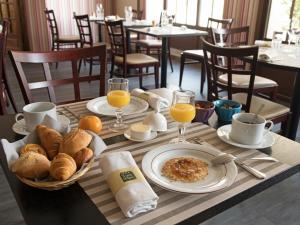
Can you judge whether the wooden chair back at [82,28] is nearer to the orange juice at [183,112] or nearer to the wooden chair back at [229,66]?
Result: the wooden chair back at [229,66]

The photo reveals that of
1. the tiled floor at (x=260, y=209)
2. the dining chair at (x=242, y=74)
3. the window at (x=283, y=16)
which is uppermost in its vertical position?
the window at (x=283, y=16)

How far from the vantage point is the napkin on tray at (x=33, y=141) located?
2.40ft

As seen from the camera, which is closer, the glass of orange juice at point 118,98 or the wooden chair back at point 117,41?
the glass of orange juice at point 118,98

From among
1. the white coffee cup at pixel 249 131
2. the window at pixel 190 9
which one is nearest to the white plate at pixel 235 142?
the white coffee cup at pixel 249 131

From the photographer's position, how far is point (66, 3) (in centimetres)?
620

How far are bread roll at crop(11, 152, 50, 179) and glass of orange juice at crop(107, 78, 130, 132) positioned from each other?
16.1 inches

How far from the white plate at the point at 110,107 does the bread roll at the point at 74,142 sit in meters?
0.41

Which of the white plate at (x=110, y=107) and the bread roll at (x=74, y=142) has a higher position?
the bread roll at (x=74, y=142)

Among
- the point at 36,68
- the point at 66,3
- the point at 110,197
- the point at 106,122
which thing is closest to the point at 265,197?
the point at 106,122

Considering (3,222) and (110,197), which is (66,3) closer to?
(3,222)

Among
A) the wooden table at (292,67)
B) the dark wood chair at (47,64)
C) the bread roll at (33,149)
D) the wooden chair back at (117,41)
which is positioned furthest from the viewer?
the wooden chair back at (117,41)

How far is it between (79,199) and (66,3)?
6.24m

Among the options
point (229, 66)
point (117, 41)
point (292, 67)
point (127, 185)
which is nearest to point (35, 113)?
point (127, 185)

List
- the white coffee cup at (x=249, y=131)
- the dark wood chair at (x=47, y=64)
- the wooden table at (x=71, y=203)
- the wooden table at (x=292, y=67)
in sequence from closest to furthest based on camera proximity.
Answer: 1. the wooden table at (x=71, y=203)
2. the white coffee cup at (x=249, y=131)
3. the dark wood chair at (x=47, y=64)
4. the wooden table at (x=292, y=67)
